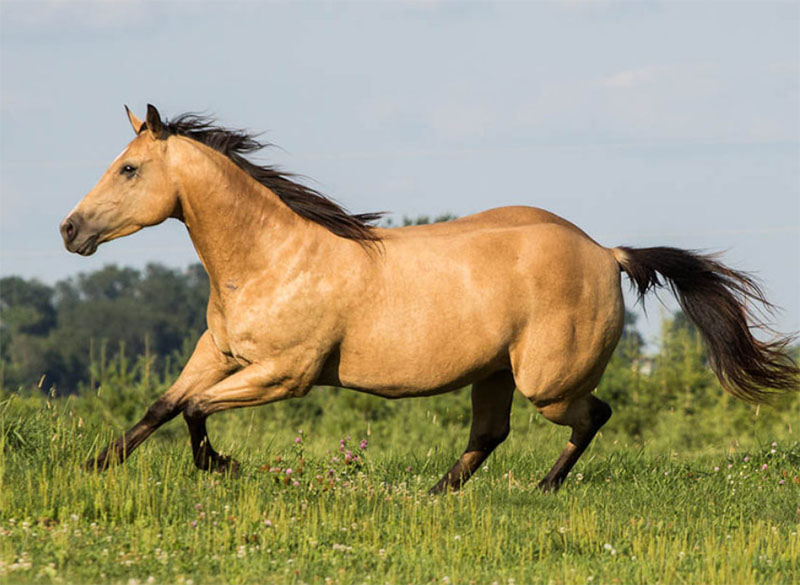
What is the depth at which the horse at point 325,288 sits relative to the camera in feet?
23.1

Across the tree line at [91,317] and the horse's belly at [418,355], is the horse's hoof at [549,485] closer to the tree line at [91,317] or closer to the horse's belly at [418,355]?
the horse's belly at [418,355]

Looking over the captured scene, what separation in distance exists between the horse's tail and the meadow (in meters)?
0.82

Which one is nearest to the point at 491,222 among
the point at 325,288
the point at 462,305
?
the point at 462,305

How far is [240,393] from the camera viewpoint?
7047 millimetres

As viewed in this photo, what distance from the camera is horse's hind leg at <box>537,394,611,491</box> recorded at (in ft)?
25.9

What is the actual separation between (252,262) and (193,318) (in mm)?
49744

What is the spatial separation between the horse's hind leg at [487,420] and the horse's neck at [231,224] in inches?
70.8

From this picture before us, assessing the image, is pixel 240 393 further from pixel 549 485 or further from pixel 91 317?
pixel 91 317

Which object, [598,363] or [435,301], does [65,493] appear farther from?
[598,363]

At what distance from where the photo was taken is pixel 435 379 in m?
7.25

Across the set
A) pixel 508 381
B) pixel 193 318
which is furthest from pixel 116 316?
pixel 508 381

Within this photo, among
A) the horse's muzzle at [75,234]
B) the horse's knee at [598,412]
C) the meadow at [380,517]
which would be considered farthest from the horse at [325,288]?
the meadow at [380,517]

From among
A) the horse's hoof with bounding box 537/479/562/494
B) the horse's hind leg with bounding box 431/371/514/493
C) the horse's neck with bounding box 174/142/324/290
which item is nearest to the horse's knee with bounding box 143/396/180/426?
the horse's neck with bounding box 174/142/324/290

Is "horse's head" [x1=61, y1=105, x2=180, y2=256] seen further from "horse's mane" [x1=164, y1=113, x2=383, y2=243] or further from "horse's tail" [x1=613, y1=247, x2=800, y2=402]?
"horse's tail" [x1=613, y1=247, x2=800, y2=402]
